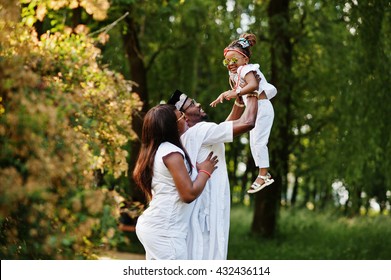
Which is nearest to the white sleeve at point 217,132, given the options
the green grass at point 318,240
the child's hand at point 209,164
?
the child's hand at point 209,164

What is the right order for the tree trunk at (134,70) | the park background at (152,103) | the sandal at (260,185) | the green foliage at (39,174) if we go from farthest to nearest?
the tree trunk at (134,70), the sandal at (260,185), the park background at (152,103), the green foliage at (39,174)

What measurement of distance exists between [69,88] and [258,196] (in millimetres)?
7726

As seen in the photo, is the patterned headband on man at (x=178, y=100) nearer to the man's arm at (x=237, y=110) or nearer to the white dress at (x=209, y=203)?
the white dress at (x=209, y=203)

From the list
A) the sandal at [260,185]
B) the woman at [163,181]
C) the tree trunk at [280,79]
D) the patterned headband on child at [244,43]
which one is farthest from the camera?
the tree trunk at [280,79]

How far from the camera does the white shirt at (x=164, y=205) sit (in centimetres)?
412

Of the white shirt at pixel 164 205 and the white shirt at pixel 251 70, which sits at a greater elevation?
the white shirt at pixel 251 70

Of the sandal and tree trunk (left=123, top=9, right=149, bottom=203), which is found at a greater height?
tree trunk (left=123, top=9, right=149, bottom=203)

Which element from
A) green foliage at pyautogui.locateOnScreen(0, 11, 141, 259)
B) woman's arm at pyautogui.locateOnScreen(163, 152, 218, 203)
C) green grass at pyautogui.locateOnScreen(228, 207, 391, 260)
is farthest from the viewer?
green grass at pyautogui.locateOnScreen(228, 207, 391, 260)

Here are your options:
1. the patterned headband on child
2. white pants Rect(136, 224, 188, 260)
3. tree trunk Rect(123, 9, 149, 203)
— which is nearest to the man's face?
the patterned headband on child

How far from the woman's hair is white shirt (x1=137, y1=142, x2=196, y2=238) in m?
0.04

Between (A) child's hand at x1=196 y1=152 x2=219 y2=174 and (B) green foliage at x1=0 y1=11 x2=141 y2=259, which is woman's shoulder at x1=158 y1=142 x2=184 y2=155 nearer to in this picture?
(A) child's hand at x1=196 y1=152 x2=219 y2=174

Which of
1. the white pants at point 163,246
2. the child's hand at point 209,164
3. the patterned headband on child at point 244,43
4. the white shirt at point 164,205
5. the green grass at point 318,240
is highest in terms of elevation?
the patterned headband on child at point 244,43

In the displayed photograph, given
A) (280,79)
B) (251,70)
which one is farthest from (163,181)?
(280,79)

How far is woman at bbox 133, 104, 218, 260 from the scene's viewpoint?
4125 millimetres
